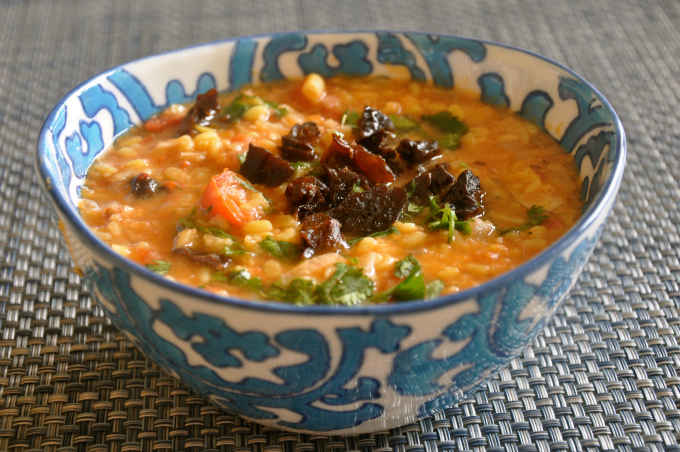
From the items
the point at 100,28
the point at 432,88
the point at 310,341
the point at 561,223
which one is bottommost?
the point at 100,28

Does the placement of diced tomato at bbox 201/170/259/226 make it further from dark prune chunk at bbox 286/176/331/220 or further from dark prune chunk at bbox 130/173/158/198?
dark prune chunk at bbox 130/173/158/198

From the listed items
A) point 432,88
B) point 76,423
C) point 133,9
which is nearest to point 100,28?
point 133,9

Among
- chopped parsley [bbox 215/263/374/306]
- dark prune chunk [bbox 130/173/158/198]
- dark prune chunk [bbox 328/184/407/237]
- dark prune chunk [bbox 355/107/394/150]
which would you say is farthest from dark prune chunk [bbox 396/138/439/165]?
dark prune chunk [bbox 130/173/158/198]

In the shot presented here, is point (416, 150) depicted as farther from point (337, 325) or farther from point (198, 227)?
point (337, 325)

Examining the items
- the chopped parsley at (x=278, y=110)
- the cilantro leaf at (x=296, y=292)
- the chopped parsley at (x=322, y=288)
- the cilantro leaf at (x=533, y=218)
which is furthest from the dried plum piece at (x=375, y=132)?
the cilantro leaf at (x=296, y=292)

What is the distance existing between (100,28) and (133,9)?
1.53 feet

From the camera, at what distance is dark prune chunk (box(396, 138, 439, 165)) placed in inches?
137

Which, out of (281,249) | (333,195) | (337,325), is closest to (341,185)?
(333,195)

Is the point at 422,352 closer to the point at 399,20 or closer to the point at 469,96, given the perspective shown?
the point at 469,96

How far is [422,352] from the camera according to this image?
7.15ft

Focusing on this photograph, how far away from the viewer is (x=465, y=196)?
3109 mm

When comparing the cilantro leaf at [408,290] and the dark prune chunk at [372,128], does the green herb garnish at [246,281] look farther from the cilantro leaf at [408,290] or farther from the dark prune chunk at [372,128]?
the dark prune chunk at [372,128]

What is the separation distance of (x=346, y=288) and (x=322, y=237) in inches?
15.2

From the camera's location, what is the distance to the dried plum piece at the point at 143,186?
3270 millimetres
